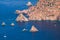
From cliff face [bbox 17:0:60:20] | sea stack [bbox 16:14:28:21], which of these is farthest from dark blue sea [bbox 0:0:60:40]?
cliff face [bbox 17:0:60:20]

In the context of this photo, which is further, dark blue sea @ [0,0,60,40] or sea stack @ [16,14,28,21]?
sea stack @ [16,14,28,21]

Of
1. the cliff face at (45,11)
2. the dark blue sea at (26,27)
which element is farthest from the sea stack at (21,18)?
the cliff face at (45,11)

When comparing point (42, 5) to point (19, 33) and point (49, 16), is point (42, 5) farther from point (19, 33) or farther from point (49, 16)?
point (19, 33)

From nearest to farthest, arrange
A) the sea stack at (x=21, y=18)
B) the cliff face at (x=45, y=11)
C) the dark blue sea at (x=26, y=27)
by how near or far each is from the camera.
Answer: the dark blue sea at (x=26, y=27), the sea stack at (x=21, y=18), the cliff face at (x=45, y=11)

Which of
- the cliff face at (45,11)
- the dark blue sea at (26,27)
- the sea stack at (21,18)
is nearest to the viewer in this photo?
the dark blue sea at (26,27)

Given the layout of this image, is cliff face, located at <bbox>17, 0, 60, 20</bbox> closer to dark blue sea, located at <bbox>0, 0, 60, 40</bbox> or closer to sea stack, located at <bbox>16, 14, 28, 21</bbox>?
sea stack, located at <bbox>16, 14, 28, 21</bbox>

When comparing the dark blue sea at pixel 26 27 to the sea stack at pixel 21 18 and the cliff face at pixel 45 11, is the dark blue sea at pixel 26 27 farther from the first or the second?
the cliff face at pixel 45 11

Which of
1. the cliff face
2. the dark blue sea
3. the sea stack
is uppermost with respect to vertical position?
the cliff face

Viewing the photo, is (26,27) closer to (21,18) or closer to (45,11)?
(21,18)

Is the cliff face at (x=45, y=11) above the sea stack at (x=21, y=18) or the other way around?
above
